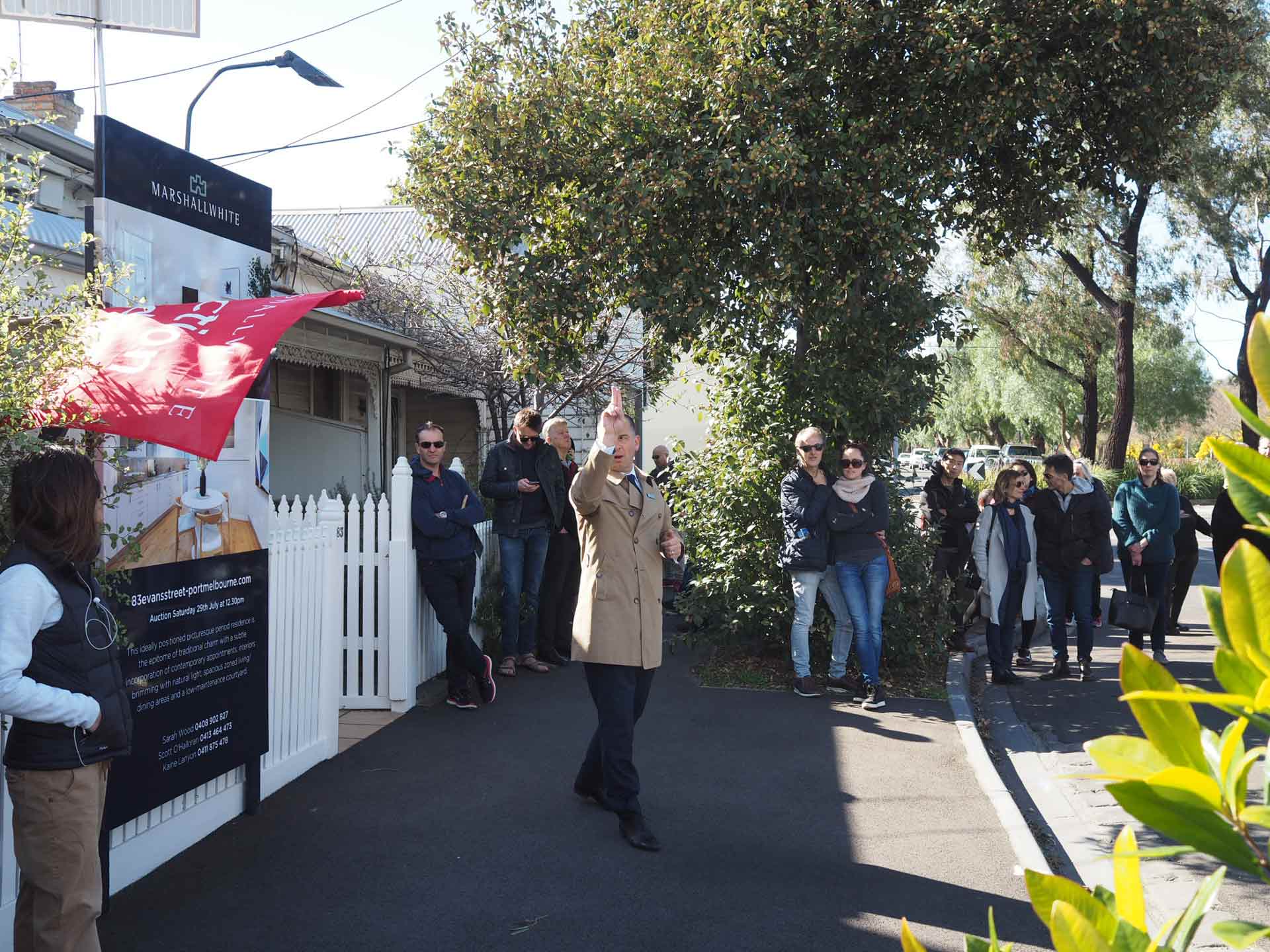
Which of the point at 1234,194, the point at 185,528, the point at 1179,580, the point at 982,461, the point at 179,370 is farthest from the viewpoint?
the point at 982,461

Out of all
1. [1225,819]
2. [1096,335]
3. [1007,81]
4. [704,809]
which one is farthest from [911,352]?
[1096,335]

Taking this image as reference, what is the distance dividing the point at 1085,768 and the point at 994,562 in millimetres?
2473

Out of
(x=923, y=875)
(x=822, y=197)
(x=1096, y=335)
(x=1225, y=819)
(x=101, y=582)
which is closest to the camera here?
(x=1225, y=819)

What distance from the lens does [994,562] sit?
28.4ft

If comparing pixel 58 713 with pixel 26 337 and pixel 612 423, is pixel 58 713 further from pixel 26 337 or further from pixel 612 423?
pixel 612 423

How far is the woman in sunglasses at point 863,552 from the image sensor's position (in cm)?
778

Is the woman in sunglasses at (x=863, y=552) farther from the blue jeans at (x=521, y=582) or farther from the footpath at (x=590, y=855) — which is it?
the blue jeans at (x=521, y=582)

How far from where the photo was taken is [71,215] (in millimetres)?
8852

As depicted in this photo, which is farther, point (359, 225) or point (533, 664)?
point (359, 225)

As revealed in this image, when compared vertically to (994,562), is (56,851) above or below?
below

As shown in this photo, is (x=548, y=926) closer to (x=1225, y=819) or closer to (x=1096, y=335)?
(x=1225, y=819)

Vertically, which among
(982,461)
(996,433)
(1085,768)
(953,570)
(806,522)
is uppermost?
(996,433)

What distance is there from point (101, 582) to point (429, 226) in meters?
6.04

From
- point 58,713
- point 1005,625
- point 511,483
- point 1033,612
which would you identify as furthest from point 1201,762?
point 1033,612
